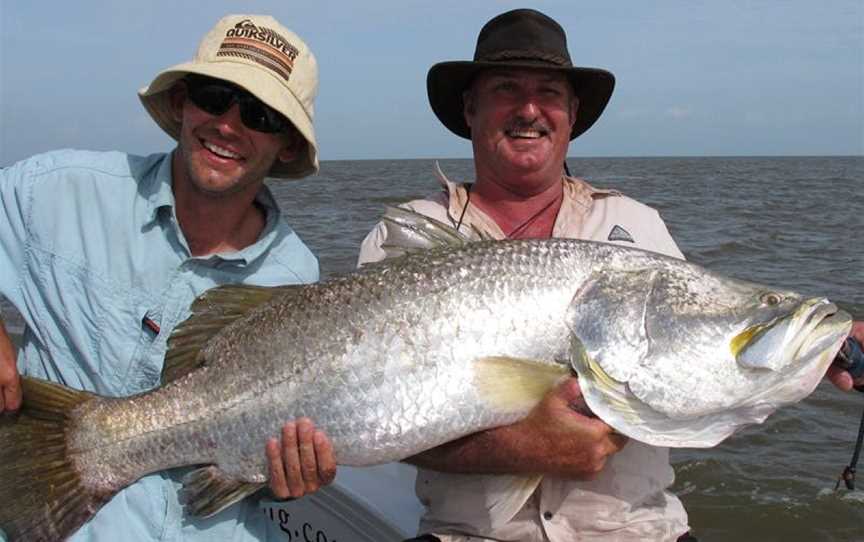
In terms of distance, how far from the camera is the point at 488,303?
9.40 feet

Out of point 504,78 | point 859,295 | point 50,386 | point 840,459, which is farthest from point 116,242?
point 859,295

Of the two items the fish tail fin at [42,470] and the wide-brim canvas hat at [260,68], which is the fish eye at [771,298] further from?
the fish tail fin at [42,470]

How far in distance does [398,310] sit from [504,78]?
1.44 m

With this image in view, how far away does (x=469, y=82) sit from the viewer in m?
4.09

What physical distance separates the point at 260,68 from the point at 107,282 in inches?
39.4

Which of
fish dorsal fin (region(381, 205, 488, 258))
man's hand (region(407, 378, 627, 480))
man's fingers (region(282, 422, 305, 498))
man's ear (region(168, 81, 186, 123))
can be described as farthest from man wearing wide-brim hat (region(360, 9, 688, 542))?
man's ear (region(168, 81, 186, 123))

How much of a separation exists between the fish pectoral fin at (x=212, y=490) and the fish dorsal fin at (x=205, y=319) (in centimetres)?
36

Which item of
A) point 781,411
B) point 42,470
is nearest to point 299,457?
point 42,470

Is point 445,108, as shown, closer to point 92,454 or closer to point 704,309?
point 704,309

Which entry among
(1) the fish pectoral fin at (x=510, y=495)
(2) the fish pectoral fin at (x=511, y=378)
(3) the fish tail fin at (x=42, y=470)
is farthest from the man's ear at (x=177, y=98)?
(1) the fish pectoral fin at (x=510, y=495)

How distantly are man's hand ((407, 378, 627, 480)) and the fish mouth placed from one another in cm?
56

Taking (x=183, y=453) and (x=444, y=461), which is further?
(x=444, y=461)

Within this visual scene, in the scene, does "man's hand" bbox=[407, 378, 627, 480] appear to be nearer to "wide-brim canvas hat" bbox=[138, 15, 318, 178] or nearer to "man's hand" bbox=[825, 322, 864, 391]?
"man's hand" bbox=[825, 322, 864, 391]

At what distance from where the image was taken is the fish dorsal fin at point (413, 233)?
3133 millimetres
